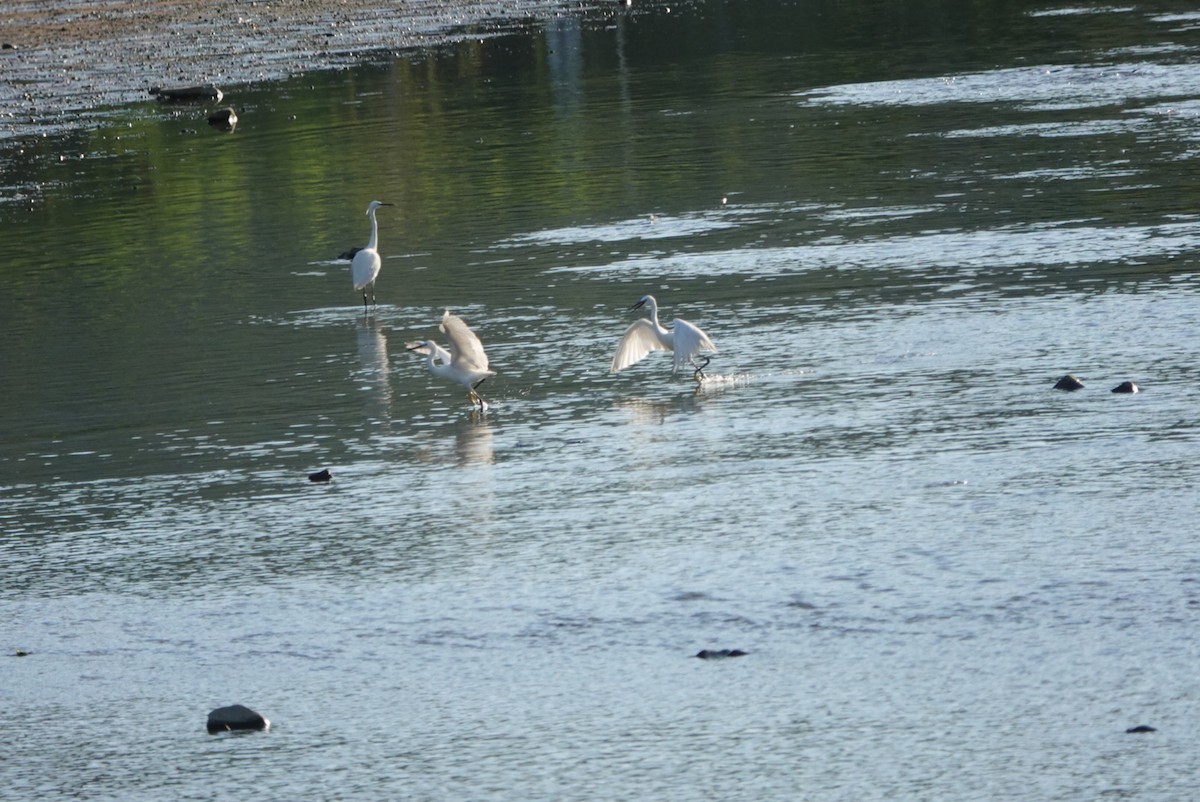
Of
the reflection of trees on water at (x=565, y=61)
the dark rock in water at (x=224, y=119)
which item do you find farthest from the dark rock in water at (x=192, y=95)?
the reflection of trees on water at (x=565, y=61)

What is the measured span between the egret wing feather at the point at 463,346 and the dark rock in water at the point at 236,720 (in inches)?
184

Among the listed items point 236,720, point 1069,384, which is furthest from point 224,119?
point 236,720

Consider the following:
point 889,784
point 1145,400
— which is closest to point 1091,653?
point 889,784

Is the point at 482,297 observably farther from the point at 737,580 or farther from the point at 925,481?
the point at 737,580

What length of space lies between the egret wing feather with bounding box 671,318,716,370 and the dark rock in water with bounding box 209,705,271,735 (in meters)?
5.29

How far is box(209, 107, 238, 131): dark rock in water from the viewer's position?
2940 centimetres

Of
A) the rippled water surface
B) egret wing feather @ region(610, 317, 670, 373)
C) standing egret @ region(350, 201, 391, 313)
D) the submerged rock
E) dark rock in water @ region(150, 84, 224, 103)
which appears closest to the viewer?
the rippled water surface

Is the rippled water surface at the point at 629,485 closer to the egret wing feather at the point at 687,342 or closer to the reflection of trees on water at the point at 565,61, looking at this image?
the egret wing feather at the point at 687,342

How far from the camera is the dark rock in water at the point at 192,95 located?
32938 mm

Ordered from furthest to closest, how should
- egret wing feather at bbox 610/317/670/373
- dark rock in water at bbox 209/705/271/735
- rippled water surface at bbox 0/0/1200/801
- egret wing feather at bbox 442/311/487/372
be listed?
egret wing feather at bbox 610/317/670/373 < egret wing feather at bbox 442/311/487/372 < dark rock in water at bbox 209/705/271/735 < rippled water surface at bbox 0/0/1200/801

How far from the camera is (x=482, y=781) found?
6.29 meters

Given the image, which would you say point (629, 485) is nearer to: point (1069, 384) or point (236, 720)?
point (1069, 384)

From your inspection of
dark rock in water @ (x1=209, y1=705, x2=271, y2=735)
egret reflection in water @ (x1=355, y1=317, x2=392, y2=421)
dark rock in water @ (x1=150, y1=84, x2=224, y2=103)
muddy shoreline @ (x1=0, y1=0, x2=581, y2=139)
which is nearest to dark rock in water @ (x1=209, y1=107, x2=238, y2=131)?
muddy shoreline @ (x1=0, y1=0, x2=581, y2=139)

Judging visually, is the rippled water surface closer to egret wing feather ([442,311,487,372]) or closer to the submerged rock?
the submerged rock
